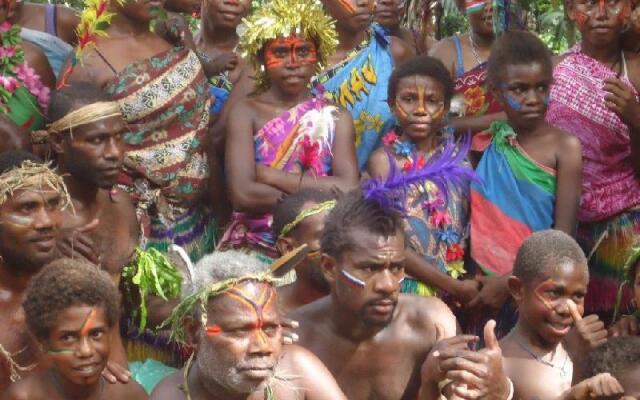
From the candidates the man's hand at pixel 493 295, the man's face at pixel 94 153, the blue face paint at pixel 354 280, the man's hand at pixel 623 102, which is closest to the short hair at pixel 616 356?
the blue face paint at pixel 354 280

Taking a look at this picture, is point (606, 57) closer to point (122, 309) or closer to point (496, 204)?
point (496, 204)

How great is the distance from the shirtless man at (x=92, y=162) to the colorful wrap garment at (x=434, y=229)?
4.37 ft

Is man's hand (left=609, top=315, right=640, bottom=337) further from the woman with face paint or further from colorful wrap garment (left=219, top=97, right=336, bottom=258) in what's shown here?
colorful wrap garment (left=219, top=97, right=336, bottom=258)

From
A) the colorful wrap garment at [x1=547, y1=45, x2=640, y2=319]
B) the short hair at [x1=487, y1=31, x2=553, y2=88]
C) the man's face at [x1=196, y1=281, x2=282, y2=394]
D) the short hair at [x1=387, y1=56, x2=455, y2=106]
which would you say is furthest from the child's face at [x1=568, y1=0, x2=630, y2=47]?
the man's face at [x1=196, y1=281, x2=282, y2=394]

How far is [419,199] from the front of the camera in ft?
21.5

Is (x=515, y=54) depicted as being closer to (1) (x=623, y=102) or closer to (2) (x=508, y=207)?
(1) (x=623, y=102)

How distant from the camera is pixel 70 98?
20.0 ft

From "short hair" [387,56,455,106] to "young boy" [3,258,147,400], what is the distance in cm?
218

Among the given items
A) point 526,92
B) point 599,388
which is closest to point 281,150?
point 526,92

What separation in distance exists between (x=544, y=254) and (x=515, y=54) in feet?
4.35

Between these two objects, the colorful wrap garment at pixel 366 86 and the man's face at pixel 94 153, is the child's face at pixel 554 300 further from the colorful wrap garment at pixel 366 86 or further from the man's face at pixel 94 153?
the man's face at pixel 94 153

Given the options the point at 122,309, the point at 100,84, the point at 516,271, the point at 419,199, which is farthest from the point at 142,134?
the point at 516,271

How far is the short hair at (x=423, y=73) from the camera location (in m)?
6.82

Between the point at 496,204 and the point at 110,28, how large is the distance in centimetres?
204
